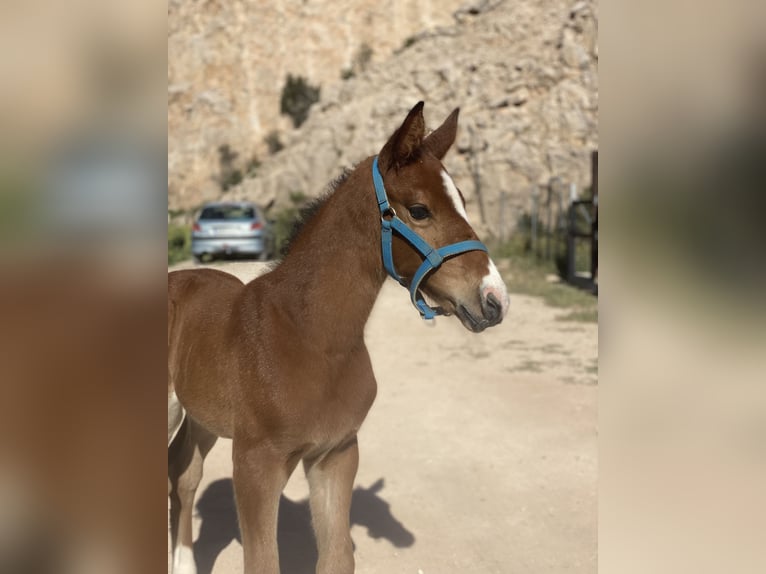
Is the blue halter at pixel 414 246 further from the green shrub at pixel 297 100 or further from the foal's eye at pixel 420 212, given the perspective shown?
the green shrub at pixel 297 100

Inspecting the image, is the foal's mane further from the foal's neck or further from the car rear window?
the car rear window

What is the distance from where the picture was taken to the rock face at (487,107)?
2145cm

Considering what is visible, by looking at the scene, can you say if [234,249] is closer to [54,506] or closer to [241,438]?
[241,438]

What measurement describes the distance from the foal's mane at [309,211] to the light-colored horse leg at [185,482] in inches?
47.3

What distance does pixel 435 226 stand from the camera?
85.4 inches

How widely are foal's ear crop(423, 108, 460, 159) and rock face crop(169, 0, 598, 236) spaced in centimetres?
1785

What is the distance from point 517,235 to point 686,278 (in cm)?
1805

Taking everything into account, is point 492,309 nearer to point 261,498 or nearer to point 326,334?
point 326,334

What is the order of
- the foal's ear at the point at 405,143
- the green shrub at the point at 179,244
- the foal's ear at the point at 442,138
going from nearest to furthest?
the foal's ear at the point at 405,143, the foal's ear at the point at 442,138, the green shrub at the point at 179,244

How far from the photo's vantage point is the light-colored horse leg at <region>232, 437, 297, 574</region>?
2.18m

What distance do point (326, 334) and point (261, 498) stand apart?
595 mm

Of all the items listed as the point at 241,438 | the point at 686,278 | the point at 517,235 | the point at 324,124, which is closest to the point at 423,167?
the point at 241,438

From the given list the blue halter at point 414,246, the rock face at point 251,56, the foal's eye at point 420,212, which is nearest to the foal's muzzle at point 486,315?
the blue halter at point 414,246

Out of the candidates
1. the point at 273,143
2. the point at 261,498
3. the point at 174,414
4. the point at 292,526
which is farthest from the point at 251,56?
the point at 261,498
